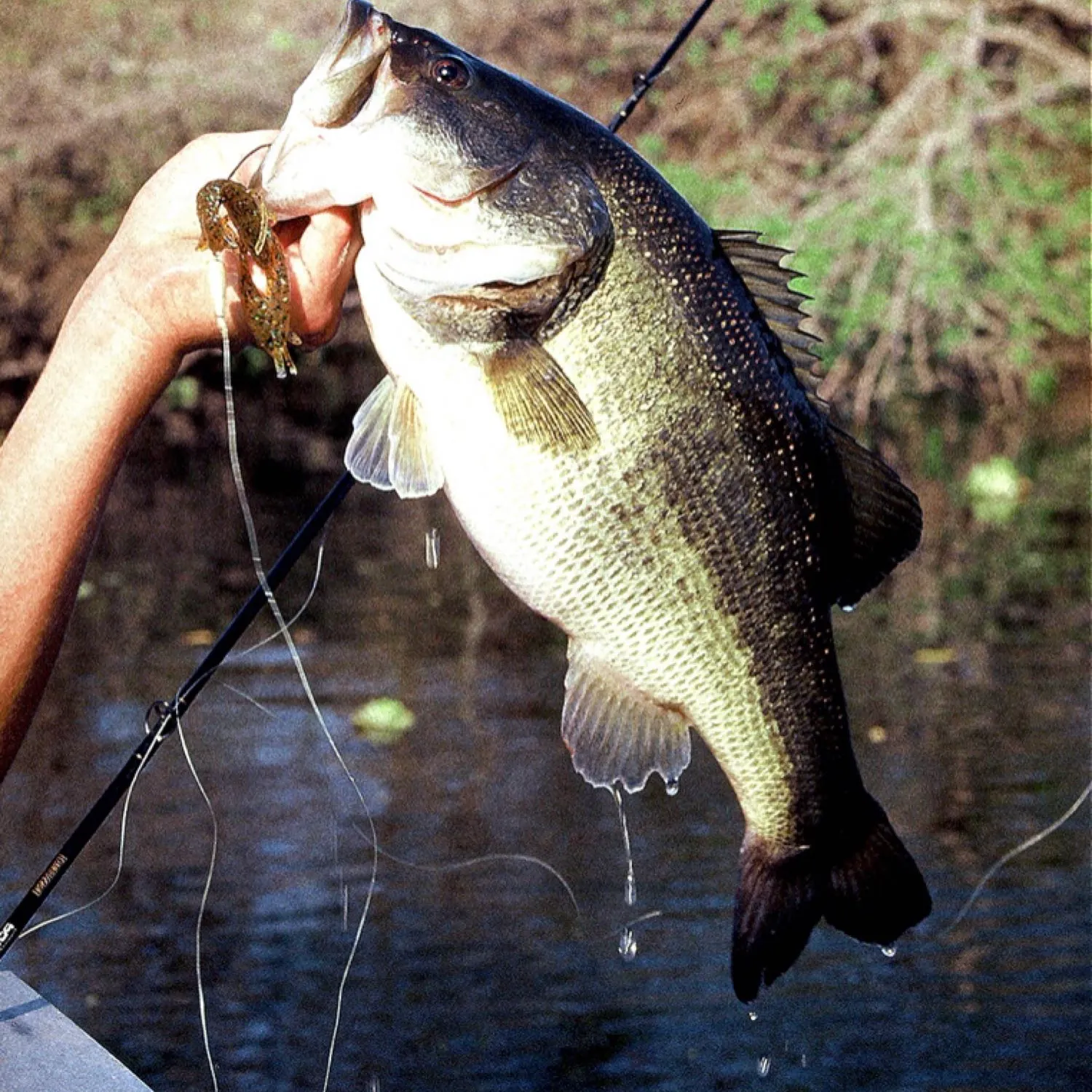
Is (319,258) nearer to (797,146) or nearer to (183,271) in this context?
(183,271)

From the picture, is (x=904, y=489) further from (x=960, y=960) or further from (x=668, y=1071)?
(x=960, y=960)

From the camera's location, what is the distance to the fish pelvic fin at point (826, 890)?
2775mm

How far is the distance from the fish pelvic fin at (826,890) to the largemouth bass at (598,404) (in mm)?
174

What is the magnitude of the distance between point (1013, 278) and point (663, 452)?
10.5m

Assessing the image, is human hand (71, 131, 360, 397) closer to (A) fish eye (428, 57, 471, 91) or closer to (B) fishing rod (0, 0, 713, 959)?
(A) fish eye (428, 57, 471, 91)

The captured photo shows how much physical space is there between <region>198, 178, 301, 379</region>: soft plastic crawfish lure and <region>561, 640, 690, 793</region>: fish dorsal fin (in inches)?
21.3

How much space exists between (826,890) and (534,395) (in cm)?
90

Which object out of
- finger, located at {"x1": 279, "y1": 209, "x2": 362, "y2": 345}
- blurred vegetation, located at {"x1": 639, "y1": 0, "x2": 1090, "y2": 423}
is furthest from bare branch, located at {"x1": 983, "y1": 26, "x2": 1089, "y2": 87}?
finger, located at {"x1": 279, "y1": 209, "x2": 362, "y2": 345}

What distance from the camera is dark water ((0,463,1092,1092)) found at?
12.6ft

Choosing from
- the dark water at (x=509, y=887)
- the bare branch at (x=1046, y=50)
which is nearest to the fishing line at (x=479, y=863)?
the dark water at (x=509, y=887)

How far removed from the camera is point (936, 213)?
1223 cm

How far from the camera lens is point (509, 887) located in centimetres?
469

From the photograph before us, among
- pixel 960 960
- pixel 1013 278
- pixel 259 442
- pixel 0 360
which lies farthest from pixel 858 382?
pixel 960 960

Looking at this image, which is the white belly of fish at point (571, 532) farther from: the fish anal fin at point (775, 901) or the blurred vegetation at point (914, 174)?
the blurred vegetation at point (914, 174)
